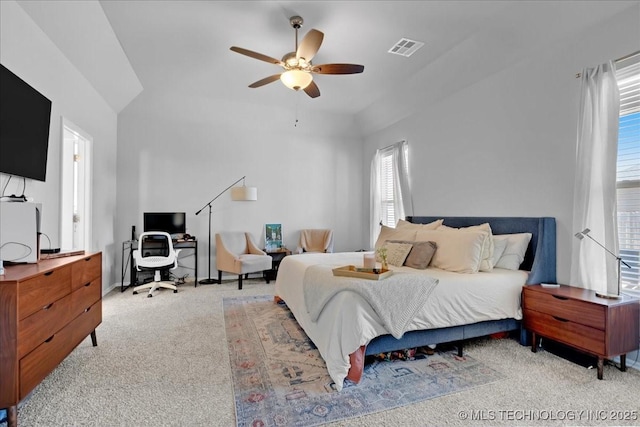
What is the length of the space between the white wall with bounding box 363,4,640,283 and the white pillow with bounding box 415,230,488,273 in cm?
72

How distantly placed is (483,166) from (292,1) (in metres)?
2.73

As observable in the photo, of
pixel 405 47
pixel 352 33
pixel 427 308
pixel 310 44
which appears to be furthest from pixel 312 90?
pixel 427 308

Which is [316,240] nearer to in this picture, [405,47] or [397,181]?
[397,181]

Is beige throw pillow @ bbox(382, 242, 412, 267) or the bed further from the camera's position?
beige throw pillow @ bbox(382, 242, 412, 267)

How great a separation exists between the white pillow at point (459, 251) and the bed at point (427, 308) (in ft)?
0.34

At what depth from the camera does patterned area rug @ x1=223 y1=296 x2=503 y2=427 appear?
186cm

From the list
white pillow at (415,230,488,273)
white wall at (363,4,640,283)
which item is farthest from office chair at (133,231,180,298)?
white wall at (363,4,640,283)

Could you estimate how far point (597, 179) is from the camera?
8.47 ft

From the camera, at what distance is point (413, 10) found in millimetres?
2988

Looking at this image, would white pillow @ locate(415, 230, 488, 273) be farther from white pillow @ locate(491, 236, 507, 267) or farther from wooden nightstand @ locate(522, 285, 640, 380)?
wooden nightstand @ locate(522, 285, 640, 380)

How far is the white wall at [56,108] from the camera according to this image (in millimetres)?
2404

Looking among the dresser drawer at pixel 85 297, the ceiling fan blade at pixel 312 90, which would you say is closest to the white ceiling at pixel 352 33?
the ceiling fan blade at pixel 312 90

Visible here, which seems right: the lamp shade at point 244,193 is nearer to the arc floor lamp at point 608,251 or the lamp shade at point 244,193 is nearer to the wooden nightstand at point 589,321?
the wooden nightstand at point 589,321

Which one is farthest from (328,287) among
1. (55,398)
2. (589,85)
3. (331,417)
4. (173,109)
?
(173,109)
